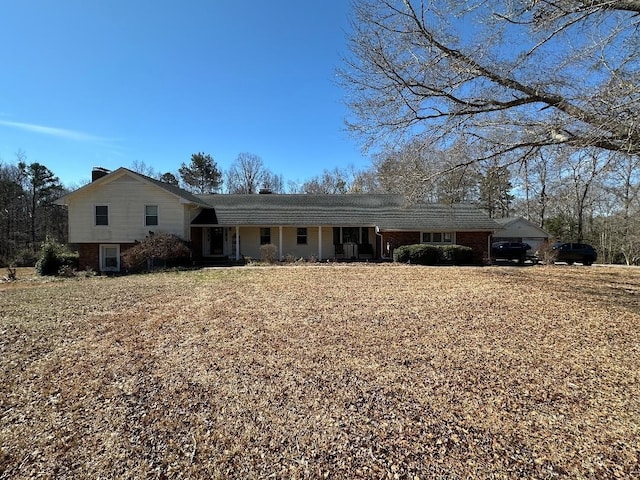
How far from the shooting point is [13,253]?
90.9 feet

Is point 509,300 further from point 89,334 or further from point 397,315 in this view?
point 89,334

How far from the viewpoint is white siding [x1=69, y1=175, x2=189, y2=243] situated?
61.7ft

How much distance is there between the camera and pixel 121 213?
61.8ft

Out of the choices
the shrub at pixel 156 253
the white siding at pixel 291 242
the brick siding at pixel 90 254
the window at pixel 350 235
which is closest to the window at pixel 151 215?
the shrub at pixel 156 253

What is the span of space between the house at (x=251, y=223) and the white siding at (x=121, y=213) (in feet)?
0.16

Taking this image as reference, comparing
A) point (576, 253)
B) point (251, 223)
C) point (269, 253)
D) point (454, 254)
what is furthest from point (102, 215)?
point (576, 253)

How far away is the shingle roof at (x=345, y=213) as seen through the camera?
2009 cm

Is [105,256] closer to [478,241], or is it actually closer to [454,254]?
[454,254]

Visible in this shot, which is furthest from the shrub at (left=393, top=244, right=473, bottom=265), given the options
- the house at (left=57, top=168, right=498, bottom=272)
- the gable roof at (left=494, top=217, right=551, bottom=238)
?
the gable roof at (left=494, top=217, right=551, bottom=238)

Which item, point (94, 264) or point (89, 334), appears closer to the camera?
point (89, 334)

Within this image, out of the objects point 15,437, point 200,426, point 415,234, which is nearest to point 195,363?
point 200,426

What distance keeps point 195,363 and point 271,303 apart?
11.6ft

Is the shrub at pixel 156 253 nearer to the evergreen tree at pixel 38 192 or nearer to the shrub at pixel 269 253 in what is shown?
the shrub at pixel 269 253

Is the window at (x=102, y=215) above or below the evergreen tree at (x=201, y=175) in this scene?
below
